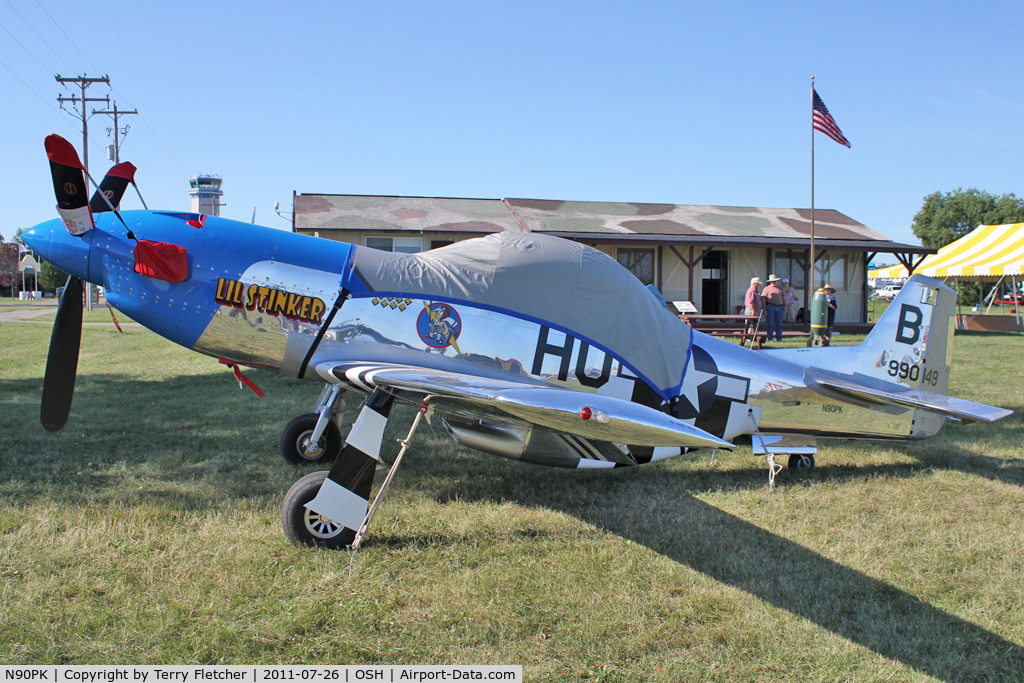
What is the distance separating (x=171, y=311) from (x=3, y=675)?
2.56 metres

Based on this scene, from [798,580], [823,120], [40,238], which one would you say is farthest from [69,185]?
[823,120]

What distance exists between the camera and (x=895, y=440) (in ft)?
19.9

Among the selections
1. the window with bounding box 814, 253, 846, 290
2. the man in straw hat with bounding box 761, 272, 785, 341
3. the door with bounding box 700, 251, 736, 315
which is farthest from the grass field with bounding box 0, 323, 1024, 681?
the window with bounding box 814, 253, 846, 290

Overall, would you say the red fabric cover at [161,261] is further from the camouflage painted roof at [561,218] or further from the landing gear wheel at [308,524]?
the camouflage painted roof at [561,218]

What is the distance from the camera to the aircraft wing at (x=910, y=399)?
5.27 meters

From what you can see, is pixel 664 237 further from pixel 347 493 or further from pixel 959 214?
pixel 959 214

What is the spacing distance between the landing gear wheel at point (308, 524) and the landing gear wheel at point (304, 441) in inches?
71.8

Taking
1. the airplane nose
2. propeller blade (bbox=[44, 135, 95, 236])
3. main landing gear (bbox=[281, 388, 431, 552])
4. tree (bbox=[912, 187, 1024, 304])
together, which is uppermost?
tree (bbox=[912, 187, 1024, 304])

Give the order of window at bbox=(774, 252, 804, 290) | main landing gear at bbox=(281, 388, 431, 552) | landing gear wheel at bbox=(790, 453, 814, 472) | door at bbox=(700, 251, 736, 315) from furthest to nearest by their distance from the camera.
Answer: window at bbox=(774, 252, 804, 290)
door at bbox=(700, 251, 736, 315)
landing gear wheel at bbox=(790, 453, 814, 472)
main landing gear at bbox=(281, 388, 431, 552)

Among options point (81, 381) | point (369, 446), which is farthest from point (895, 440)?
point (81, 381)

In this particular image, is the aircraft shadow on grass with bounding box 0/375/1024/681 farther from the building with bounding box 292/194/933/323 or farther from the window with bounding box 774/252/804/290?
the window with bounding box 774/252/804/290

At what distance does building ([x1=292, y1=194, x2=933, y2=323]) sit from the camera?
22.2m

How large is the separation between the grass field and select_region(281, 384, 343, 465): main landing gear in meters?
0.25

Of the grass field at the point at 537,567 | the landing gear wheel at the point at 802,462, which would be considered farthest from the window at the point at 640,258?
the landing gear wheel at the point at 802,462
